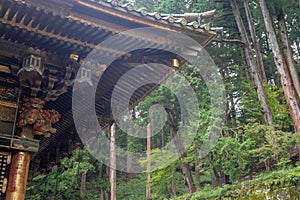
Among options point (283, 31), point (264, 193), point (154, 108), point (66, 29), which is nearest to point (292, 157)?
point (264, 193)

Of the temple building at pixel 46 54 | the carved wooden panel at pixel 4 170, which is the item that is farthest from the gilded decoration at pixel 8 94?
the carved wooden panel at pixel 4 170

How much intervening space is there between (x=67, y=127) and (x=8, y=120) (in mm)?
1648

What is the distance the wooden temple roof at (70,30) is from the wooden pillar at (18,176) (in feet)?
3.05

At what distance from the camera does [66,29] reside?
142 inches

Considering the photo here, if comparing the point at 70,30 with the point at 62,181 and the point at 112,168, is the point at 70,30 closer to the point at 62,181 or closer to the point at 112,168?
the point at 62,181

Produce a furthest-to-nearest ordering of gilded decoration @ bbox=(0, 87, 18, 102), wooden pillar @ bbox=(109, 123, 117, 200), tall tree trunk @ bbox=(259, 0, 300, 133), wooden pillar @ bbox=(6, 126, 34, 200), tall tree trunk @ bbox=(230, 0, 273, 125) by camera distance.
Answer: wooden pillar @ bbox=(109, 123, 117, 200) < tall tree trunk @ bbox=(230, 0, 273, 125) < tall tree trunk @ bbox=(259, 0, 300, 133) < gilded decoration @ bbox=(0, 87, 18, 102) < wooden pillar @ bbox=(6, 126, 34, 200)

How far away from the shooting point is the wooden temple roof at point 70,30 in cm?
333

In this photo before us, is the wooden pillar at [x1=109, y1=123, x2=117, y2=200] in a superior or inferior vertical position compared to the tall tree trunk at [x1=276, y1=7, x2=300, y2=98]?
inferior

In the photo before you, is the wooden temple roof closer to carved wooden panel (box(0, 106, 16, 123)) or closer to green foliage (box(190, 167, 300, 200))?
carved wooden panel (box(0, 106, 16, 123))

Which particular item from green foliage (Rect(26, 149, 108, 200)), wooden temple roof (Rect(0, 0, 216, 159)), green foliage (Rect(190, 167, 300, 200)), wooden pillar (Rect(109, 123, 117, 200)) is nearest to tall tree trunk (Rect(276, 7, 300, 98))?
green foliage (Rect(190, 167, 300, 200))

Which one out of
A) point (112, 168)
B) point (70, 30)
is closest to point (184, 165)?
point (112, 168)

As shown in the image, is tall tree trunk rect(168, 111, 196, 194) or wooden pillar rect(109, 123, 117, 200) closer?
tall tree trunk rect(168, 111, 196, 194)

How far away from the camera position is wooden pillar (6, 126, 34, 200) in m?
3.59

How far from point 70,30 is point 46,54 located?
1.70 feet
